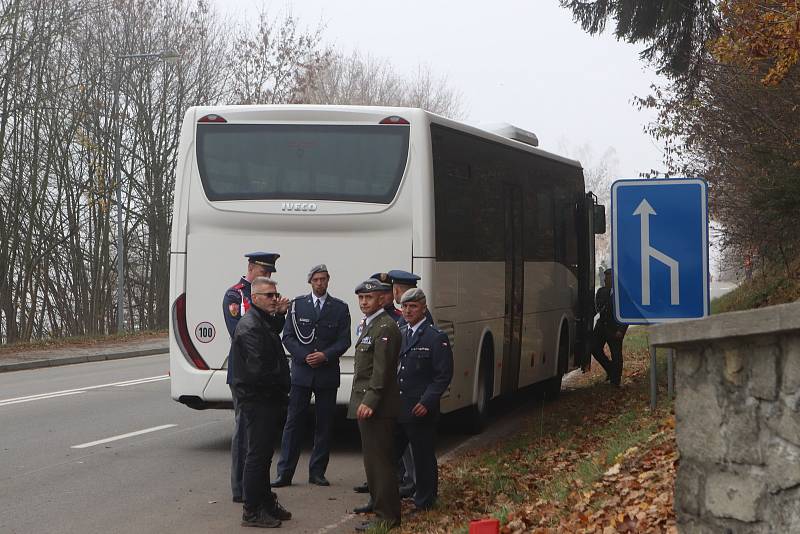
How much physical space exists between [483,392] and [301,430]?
373 centimetres

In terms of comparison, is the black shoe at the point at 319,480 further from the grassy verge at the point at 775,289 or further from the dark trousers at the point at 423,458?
the grassy verge at the point at 775,289

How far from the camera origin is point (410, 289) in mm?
9367

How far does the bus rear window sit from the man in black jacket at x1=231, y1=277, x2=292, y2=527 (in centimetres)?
354

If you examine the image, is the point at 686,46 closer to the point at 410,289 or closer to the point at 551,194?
the point at 551,194

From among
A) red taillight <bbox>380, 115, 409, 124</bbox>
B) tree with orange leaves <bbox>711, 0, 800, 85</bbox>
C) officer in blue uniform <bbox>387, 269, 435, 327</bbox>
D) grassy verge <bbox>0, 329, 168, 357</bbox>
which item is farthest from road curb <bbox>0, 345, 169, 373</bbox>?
officer in blue uniform <bbox>387, 269, 435, 327</bbox>

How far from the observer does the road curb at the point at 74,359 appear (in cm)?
2508

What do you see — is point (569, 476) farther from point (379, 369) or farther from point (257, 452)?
point (257, 452)

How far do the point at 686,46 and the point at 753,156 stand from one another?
4.17 m

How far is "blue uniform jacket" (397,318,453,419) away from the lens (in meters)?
9.10

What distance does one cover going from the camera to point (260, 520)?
8.62 m

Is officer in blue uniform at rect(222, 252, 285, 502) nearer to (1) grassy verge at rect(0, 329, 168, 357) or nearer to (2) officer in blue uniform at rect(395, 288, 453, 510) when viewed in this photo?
(2) officer in blue uniform at rect(395, 288, 453, 510)

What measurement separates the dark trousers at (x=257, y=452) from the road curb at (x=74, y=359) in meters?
17.3

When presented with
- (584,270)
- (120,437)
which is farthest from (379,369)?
(584,270)

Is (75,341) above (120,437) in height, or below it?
above
